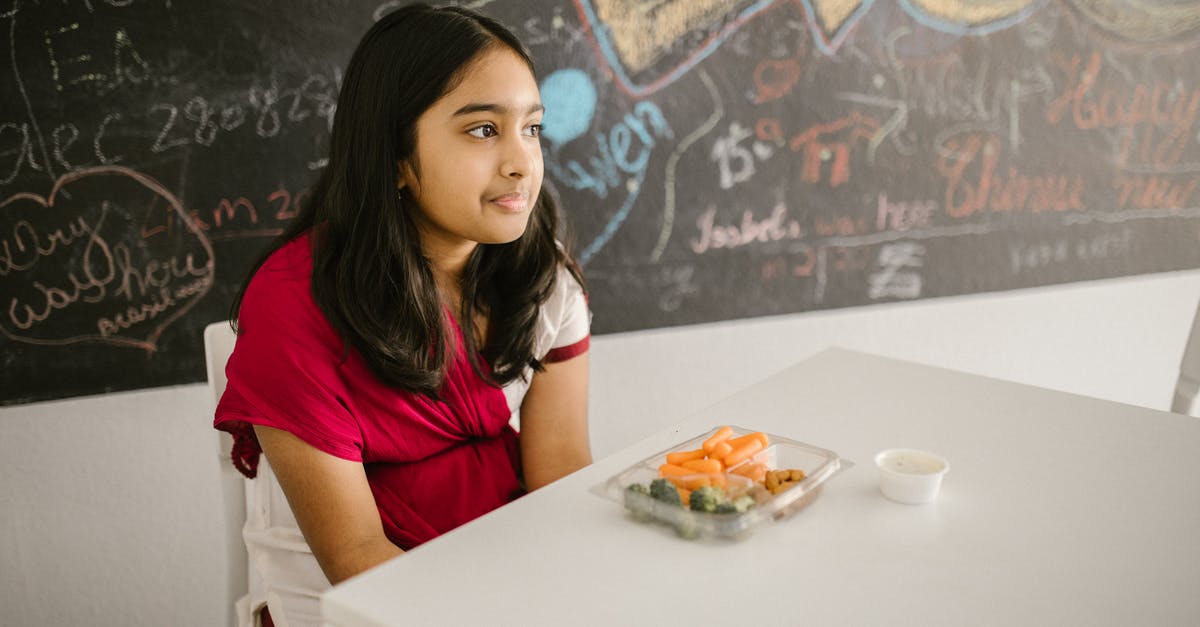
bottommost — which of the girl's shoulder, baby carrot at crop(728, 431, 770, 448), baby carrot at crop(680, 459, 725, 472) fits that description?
baby carrot at crop(680, 459, 725, 472)

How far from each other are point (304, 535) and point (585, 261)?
1177 millimetres

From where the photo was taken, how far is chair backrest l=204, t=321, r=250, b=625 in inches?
55.9

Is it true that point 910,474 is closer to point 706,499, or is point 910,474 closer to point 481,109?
point 706,499

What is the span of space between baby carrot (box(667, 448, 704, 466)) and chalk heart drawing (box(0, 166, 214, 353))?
46.2 inches

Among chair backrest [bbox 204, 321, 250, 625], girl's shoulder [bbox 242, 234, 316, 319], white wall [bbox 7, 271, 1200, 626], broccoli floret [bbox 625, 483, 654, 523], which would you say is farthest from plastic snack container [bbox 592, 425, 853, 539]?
chair backrest [bbox 204, 321, 250, 625]

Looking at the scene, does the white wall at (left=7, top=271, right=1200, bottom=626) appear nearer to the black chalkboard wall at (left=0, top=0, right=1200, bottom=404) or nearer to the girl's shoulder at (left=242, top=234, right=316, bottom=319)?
the black chalkboard wall at (left=0, top=0, right=1200, bottom=404)

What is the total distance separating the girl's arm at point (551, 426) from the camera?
1584mm

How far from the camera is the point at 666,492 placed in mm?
1083

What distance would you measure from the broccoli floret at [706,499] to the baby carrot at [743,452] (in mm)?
75

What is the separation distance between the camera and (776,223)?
98.3 inches

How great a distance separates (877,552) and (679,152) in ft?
4.78

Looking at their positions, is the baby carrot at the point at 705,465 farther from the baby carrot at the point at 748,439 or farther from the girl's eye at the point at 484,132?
the girl's eye at the point at 484,132

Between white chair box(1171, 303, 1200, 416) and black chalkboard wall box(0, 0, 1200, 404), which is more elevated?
black chalkboard wall box(0, 0, 1200, 404)

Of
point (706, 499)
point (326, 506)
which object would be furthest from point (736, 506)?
point (326, 506)
